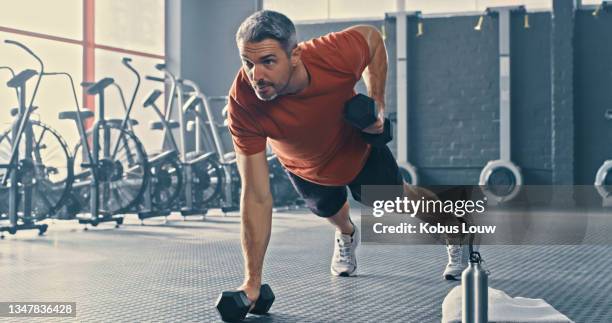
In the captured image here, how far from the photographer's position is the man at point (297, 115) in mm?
1780

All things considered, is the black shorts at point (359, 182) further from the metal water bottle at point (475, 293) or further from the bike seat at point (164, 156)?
the bike seat at point (164, 156)

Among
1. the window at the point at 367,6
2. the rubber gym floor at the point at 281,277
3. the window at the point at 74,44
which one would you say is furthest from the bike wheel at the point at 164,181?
the window at the point at 367,6

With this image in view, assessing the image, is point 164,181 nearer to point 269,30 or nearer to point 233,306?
point 233,306

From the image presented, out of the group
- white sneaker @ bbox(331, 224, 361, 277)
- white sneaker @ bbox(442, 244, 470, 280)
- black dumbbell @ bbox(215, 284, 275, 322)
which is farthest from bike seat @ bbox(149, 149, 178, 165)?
black dumbbell @ bbox(215, 284, 275, 322)

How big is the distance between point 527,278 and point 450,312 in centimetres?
94

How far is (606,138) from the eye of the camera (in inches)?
277

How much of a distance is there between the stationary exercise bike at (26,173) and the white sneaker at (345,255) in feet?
7.64

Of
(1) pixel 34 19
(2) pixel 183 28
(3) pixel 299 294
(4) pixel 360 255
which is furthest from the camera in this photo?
(2) pixel 183 28

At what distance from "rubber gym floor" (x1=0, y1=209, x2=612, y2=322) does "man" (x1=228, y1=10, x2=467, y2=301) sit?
255 mm

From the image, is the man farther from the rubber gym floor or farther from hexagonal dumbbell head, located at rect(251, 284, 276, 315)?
the rubber gym floor

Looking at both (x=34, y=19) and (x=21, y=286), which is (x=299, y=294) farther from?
(x=34, y=19)

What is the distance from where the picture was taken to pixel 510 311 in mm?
1684

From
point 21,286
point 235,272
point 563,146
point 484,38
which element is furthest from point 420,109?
point 21,286

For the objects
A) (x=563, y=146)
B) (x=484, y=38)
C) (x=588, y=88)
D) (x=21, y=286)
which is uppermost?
(x=484, y=38)
